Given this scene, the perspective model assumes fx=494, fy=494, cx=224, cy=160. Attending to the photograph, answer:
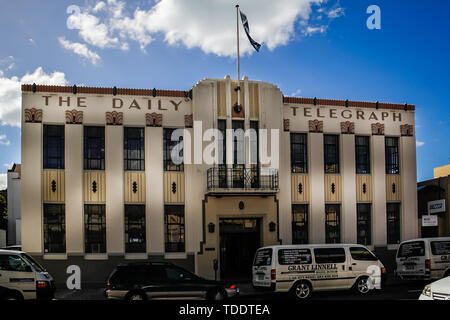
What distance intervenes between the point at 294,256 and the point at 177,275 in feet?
13.2

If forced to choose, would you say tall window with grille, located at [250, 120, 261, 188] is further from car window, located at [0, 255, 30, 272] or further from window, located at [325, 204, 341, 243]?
car window, located at [0, 255, 30, 272]

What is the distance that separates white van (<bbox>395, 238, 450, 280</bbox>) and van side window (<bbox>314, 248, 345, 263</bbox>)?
370 cm

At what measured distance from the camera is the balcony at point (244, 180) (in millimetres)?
21516

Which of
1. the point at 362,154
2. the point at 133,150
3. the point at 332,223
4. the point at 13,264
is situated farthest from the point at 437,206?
the point at 13,264

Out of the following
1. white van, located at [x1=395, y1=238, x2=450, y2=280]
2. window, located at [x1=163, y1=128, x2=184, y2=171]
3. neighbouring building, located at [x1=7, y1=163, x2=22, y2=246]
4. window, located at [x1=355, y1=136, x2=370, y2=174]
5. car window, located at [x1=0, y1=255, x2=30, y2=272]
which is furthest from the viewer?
neighbouring building, located at [x1=7, y1=163, x2=22, y2=246]

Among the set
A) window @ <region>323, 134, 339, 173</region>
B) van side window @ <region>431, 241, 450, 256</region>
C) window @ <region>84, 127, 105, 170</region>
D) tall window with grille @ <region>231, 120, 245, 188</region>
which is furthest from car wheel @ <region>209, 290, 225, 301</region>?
window @ <region>323, 134, 339, 173</region>

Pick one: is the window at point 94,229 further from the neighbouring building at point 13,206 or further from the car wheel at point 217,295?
the neighbouring building at point 13,206

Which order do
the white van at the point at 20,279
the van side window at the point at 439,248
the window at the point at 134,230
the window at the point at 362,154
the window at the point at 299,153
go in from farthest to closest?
the window at the point at 362,154, the window at the point at 299,153, the window at the point at 134,230, the van side window at the point at 439,248, the white van at the point at 20,279

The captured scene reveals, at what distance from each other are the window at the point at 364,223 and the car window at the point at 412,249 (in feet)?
13.7

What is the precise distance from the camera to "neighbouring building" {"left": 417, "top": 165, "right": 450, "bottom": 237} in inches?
1007

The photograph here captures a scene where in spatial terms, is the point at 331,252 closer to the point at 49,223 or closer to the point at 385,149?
the point at 385,149

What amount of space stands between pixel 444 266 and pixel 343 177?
659 cm

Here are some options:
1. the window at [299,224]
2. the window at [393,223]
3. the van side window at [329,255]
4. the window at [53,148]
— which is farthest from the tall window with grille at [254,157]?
the window at [53,148]
